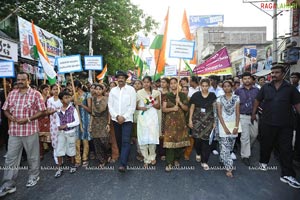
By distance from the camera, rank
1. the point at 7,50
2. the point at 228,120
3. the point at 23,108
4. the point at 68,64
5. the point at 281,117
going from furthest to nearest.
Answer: the point at 7,50, the point at 68,64, the point at 228,120, the point at 281,117, the point at 23,108

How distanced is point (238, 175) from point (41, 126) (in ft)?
13.6

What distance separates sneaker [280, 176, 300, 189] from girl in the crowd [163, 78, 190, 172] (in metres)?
1.69

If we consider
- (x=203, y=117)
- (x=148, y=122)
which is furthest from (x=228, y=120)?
(x=148, y=122)

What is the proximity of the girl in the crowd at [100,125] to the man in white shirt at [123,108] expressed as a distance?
0.29 metres

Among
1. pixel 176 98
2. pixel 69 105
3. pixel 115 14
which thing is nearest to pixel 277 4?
pixel 115 14

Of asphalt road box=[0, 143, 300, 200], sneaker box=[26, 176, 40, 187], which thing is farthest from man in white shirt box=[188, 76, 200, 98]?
sneaker box=[26, 176, 40, 187]

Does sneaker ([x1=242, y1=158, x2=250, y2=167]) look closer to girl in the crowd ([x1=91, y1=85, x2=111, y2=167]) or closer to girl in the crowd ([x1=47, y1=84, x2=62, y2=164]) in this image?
girl in the crowd ([x1=91, y1=85, x2=111, y2=167])

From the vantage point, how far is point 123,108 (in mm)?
4531

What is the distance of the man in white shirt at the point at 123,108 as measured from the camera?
446cm

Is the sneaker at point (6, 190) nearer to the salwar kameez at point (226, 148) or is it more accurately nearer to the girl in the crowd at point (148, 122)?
the girl in the crowd at point (148, 122)

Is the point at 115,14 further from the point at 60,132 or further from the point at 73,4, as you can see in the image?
the point at 60,132

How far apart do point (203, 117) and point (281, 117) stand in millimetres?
1306

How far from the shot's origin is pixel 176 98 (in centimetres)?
462

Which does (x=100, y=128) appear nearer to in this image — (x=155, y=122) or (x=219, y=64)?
(x=155, y=122)
